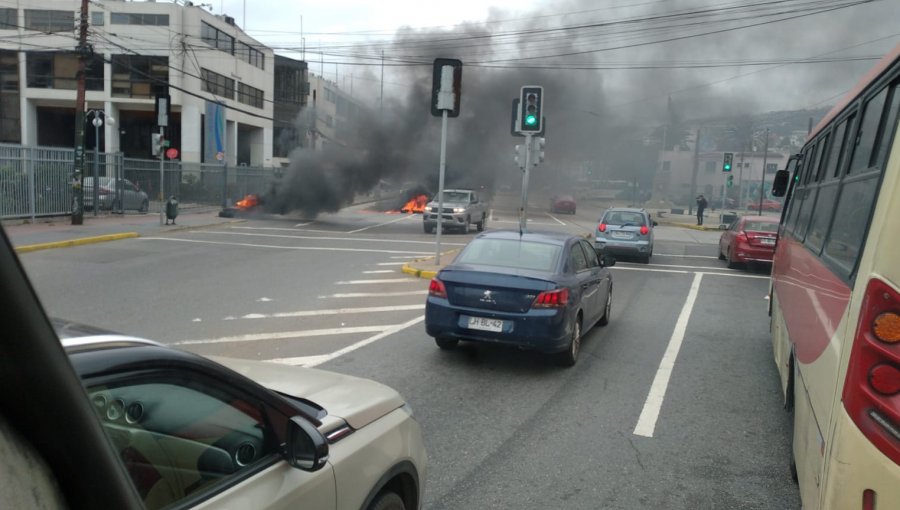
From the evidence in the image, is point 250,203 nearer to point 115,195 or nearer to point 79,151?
point 115,195

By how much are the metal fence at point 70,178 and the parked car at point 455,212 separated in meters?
10.2

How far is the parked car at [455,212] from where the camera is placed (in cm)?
2569

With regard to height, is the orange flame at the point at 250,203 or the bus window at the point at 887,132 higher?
the bus window at the point at 887,132

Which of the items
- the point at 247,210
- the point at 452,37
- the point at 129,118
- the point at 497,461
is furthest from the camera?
the point at 129,118

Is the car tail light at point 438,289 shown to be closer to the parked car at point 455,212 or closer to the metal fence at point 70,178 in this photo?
the metal fence at point 70,178

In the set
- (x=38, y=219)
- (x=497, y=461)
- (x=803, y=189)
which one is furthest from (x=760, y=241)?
(x=38, y=219)

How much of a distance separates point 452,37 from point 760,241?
3235cm

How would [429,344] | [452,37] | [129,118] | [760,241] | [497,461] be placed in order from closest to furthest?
[497,461] < [429,344] < [760,241] < [452,37] < [129,118]

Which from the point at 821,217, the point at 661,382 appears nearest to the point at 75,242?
the point at 661,382

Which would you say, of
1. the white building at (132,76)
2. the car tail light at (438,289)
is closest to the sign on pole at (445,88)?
the car tail light at (438,289)

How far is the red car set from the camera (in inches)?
639

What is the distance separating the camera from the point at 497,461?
15.3 feet

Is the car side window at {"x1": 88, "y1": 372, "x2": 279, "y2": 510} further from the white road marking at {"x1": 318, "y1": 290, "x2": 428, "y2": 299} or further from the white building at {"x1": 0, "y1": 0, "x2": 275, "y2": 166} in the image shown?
the white building at {"x1": 0, "y1": 0, "x2": 275, "y2": 166}

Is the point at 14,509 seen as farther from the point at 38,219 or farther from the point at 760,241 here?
the point at 38,219
